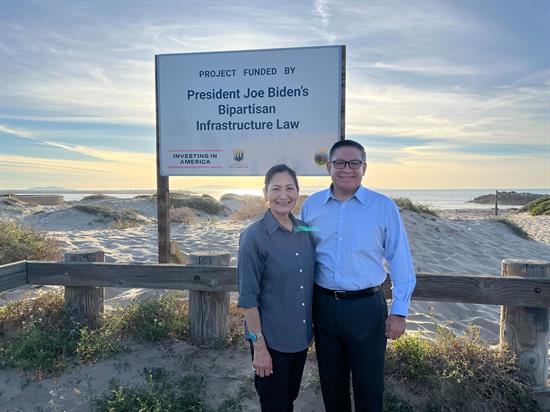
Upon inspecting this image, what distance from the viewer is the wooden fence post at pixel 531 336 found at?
12.4 ft

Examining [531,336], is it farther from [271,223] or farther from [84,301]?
[84,301]

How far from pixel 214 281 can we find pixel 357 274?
174 cm

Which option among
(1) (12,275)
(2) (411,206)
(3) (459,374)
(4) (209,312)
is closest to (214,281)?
(4) (209,312)

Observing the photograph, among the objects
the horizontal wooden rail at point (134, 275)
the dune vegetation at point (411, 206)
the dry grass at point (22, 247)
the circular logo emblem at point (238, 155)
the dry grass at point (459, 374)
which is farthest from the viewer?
the dune vegetation at point (411, 206)

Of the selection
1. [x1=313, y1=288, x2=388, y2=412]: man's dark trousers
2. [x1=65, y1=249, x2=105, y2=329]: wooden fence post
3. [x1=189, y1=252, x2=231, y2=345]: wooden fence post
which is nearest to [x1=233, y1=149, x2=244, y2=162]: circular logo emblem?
[x1=189, y1=252, x2=231, y2=345]: wooden fence post

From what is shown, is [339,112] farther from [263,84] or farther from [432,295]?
[432,295]

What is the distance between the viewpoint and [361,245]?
9.62 feet

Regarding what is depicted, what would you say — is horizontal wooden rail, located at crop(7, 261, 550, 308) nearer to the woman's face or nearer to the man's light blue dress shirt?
the man's light blue dress shirt

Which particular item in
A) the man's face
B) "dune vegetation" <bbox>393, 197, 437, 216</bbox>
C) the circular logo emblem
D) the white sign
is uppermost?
the white sign

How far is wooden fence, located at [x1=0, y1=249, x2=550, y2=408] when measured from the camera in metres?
3.77

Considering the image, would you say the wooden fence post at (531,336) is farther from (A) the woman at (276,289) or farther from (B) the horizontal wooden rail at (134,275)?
(B) the horizontal wooden rail at (134,275)

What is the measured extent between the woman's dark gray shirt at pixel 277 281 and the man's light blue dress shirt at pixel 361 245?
0.17 m

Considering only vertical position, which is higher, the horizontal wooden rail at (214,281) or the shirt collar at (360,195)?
the shirt collar at (360,195)

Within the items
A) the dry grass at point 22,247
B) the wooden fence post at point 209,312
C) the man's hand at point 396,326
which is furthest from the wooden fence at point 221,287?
the dry grass at point 22,247
